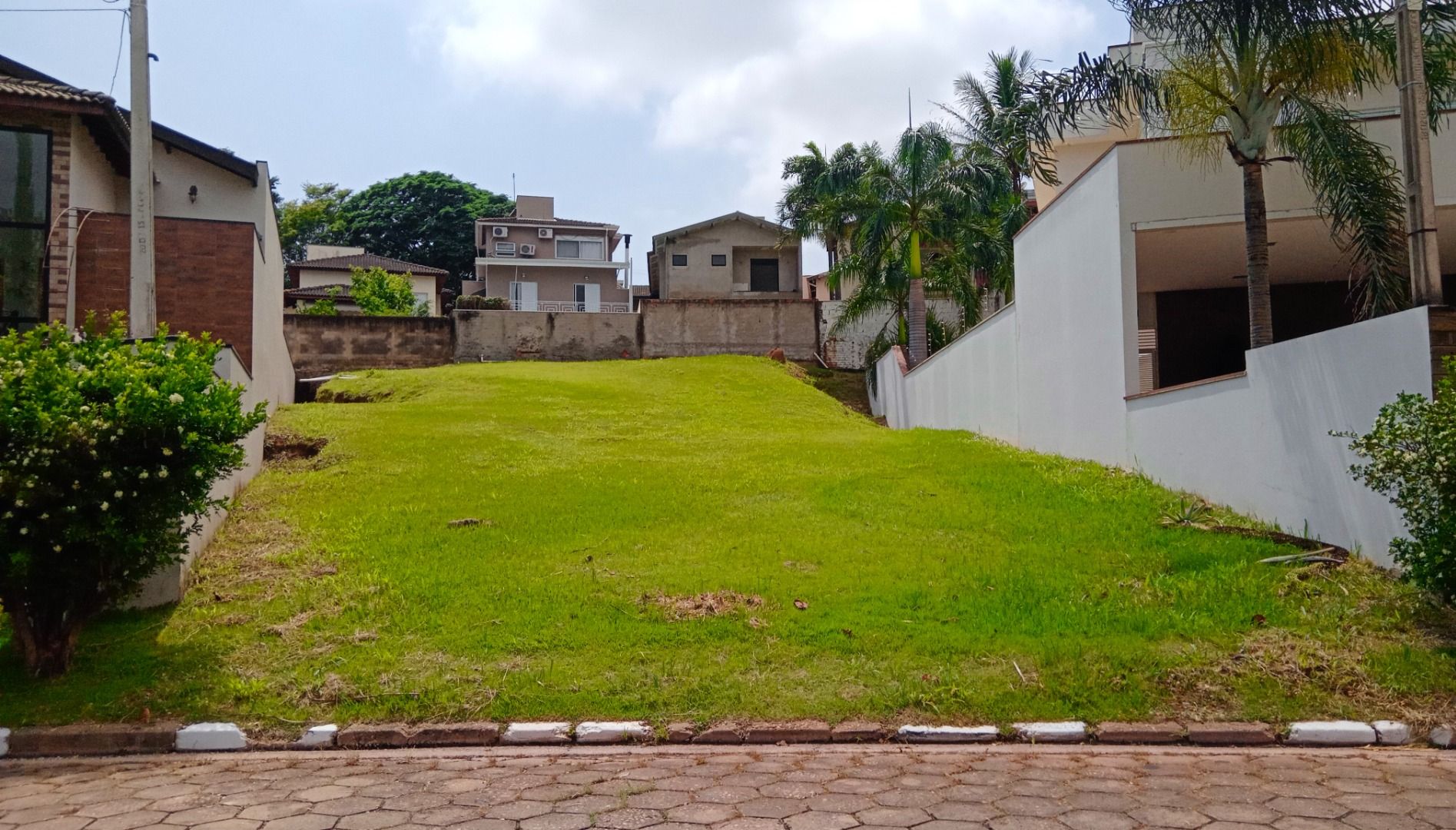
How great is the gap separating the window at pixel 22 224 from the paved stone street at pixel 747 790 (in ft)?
35.1

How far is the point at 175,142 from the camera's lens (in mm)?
18078

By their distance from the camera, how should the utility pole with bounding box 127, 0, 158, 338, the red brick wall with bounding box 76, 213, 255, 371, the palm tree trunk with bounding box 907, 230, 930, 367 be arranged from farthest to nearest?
1. the palm tree trunk with bounding box 907, 230, 930, 367
2. the red brick wall with bounding box 76, 213, 255, 371
3. the utility pole with bounding box 127, 0, 158, 338

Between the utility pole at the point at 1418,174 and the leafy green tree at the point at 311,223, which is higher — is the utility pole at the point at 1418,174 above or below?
below

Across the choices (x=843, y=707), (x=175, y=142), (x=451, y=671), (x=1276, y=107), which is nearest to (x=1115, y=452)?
(x=1276, y=107)

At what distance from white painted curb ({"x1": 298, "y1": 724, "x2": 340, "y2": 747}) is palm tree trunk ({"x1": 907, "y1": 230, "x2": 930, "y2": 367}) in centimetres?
2049

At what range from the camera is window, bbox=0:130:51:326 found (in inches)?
576

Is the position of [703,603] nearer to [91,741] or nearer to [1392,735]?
[91,741]

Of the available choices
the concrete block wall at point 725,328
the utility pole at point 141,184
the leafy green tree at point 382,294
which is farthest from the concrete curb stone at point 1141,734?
the leafy green tree at point 382,294

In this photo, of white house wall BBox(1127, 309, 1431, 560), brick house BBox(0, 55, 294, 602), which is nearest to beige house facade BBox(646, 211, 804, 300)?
brick house BBox(0, 55, 294, 602)

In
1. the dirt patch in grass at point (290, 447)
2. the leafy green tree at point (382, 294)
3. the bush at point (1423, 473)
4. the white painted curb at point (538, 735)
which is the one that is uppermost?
the leafy green tree at point (382, 294)

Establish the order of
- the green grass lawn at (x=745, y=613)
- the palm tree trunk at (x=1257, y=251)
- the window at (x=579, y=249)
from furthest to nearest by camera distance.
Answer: the window at (x=579, y=249) → the palm tree trunk at (x=1257, y=251) → the green grass lawn at (x=745, y=613)

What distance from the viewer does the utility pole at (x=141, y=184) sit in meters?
10.2

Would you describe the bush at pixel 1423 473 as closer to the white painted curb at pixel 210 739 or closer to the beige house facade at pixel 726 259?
the white painted curb at pixel 210 739

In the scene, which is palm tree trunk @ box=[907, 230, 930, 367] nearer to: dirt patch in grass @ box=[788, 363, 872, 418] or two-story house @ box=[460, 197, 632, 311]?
dirt patch in grass @ box=[788, 363, 872, 418]
